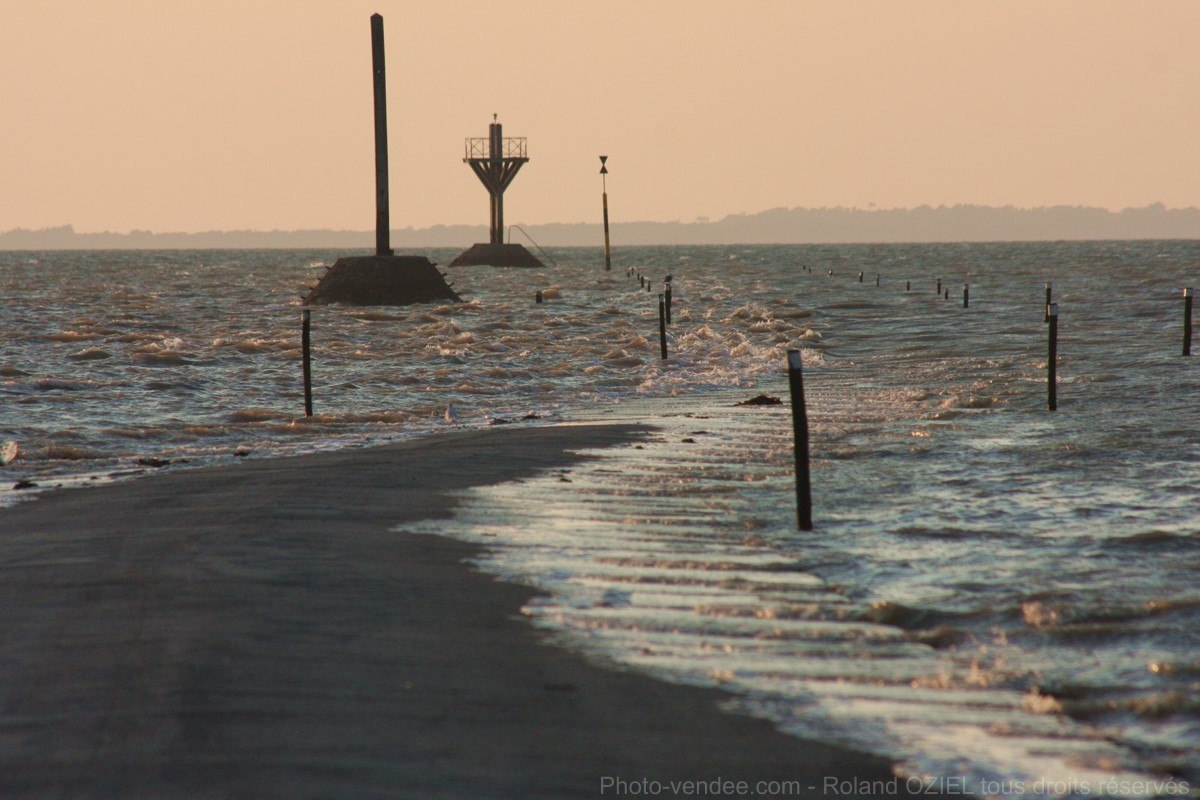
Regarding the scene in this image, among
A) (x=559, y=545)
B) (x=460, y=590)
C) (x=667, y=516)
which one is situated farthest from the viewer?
(x=667, y=516)

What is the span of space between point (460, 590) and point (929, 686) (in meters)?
2.57

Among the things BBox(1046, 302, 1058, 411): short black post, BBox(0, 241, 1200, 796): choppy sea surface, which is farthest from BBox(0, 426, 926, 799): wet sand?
BBox(1046, 302, 1058, 411): short black post

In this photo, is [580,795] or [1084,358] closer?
[580,795]

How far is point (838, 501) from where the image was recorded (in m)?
9.80

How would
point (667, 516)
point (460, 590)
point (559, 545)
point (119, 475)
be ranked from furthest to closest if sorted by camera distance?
point (119, 475) → point (667, 516) → point (559, 545) → point (460, 590)

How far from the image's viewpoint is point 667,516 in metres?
8.94

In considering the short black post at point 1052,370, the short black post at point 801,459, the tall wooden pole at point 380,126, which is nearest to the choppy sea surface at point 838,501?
the short black post at point 801,459

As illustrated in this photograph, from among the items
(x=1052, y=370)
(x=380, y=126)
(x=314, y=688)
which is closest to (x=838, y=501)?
(x=314, y=688)

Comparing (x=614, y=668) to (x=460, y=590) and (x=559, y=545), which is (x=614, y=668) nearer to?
(x=460, y=590)

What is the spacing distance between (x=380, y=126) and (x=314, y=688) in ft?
118

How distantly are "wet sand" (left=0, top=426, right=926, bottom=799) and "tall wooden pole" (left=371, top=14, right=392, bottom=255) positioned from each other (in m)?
32.4

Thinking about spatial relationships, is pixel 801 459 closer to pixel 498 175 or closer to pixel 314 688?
pixel 314 688

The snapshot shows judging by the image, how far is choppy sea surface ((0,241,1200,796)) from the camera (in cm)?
512

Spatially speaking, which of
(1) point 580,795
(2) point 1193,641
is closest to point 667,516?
(2) point 1193,641
